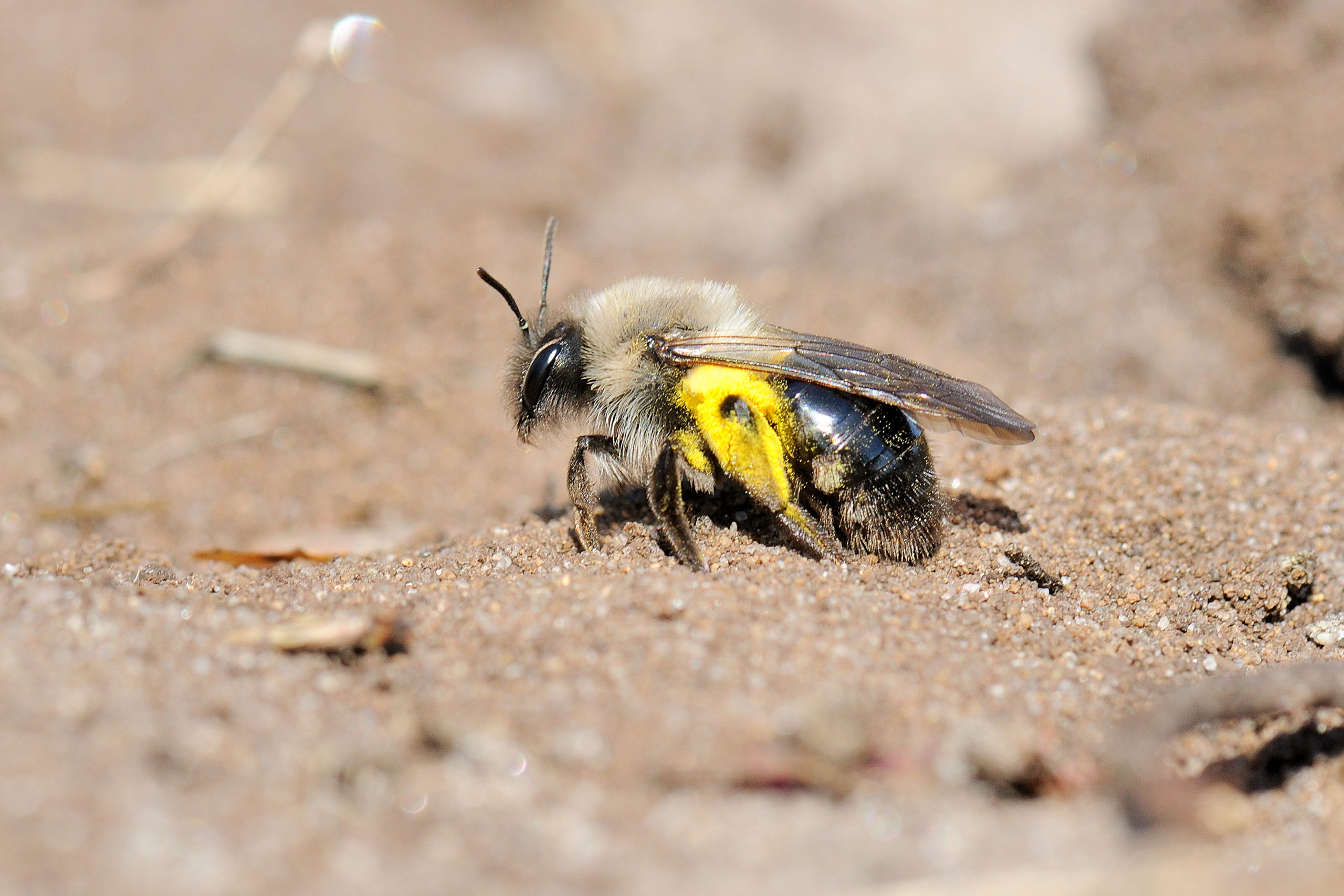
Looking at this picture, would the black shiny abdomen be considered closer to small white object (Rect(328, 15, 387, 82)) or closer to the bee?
the bee

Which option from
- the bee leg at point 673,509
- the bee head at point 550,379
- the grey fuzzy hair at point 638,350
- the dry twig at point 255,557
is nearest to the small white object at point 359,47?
the dry twig at point 255,557

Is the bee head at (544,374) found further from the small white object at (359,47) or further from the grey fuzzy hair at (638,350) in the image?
Result: the small white object at (359,47)

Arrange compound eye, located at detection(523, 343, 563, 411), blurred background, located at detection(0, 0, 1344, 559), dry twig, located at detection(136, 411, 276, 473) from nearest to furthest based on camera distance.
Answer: compound eye, located at detection(523, 343, 563, 411) < dry twig, located at detection(136, 411, 276, 473) < blurred background, located at detection(0, 0, 1344, 559)

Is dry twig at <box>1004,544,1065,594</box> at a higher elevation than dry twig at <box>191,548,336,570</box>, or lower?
lower

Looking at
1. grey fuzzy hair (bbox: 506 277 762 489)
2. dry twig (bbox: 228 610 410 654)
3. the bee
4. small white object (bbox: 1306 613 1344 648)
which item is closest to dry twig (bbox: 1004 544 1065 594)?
the bee

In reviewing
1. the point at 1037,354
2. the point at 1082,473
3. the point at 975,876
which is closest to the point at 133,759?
the point at 975,876

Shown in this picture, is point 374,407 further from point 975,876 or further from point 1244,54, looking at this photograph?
point 1244,54

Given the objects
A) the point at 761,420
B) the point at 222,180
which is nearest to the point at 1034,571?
the point at 761,420
